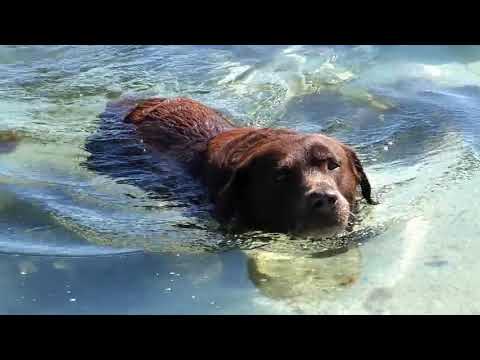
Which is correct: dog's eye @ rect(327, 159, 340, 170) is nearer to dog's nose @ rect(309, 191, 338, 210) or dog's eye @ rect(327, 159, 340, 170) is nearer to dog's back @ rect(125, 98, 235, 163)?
dog's nose @ rect(309, 191, 338, 210)

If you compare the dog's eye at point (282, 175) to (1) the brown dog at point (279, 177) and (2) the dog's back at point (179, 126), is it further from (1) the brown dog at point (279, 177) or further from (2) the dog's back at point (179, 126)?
(2) the dog's back at point (179, 126)

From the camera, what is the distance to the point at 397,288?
3.90m

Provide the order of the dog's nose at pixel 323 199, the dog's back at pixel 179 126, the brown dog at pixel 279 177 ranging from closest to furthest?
the dog's nose at pixel 323 199, the brown dog at pixel 279 177, the dog's back at pixel 179 126

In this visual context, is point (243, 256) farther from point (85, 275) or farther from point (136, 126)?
point (136, 126)

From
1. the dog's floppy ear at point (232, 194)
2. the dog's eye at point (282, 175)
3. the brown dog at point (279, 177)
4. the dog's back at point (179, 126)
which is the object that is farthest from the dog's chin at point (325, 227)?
the dog's back at point (179, 126)

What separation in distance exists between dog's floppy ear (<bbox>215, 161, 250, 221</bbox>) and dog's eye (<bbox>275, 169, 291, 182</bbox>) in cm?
28

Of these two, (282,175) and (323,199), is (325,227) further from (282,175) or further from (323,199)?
(282,175)

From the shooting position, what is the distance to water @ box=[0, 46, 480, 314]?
3.98m

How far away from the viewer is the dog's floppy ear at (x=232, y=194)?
201 inches

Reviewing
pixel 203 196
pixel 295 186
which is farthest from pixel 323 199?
pixel 203 196

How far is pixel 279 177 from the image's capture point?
16.0 ft

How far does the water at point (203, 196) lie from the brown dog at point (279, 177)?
0.16m

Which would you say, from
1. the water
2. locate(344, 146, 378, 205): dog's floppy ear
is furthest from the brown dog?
the water

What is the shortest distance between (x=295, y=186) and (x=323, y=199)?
0.30m
